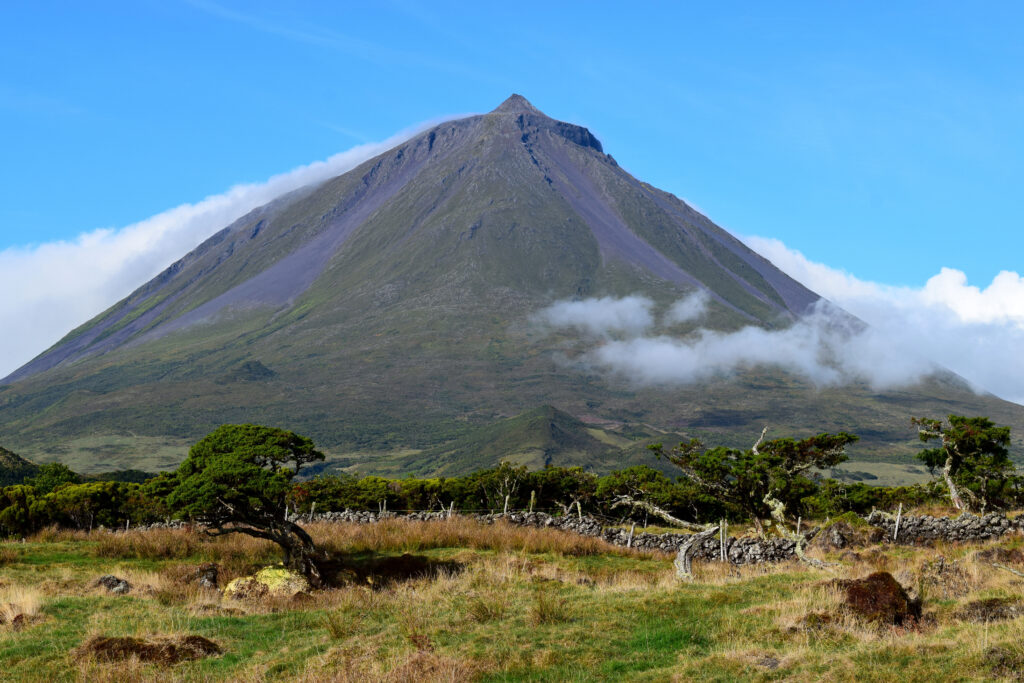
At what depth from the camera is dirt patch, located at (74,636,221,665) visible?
11.9m

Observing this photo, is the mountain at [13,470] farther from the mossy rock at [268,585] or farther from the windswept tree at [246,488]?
the mossy rock at [268,585]

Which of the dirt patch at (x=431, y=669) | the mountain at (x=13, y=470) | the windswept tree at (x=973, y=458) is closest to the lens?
the dirt patch at (x=431, y=669)

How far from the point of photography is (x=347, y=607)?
51.2 feet

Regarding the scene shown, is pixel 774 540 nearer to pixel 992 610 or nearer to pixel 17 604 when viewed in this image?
pixel 992 610

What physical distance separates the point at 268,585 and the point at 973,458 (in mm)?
36036

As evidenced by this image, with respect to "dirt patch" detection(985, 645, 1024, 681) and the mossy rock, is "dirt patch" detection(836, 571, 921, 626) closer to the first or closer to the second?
"dirt patch" detection(985, 645, 1024, 681)

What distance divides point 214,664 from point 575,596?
24.2 ft

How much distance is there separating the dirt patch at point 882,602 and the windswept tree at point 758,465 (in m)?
16.1

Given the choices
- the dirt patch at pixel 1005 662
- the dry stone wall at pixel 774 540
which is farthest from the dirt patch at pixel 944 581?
the dry stone wall at pixel 774 540

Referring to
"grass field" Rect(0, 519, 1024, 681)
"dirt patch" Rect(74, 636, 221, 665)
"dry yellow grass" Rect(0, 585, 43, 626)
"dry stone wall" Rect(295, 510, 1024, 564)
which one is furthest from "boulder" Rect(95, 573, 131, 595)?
"dry stone wall" Rect(295, 510, 1024, 564)

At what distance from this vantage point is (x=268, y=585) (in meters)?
18.6

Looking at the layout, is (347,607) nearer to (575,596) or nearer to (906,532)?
(575,596)

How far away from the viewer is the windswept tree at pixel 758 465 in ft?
99.1

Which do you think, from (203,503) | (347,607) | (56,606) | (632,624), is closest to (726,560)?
(632,624)
